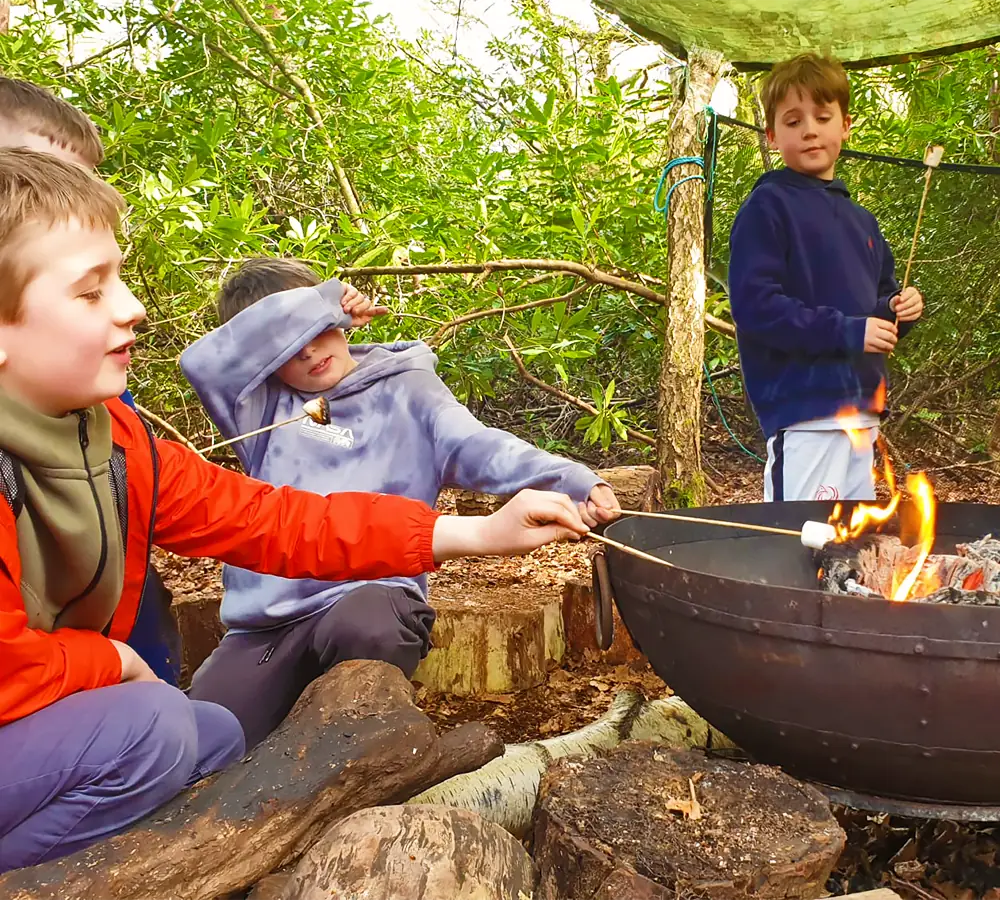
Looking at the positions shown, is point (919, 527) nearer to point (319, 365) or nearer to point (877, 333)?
point (877, 333)

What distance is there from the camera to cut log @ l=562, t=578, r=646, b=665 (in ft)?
9.22

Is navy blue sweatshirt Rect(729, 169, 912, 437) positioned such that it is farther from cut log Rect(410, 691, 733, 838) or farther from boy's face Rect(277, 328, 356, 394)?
boy's face Rect(277, 328, 356, 394)

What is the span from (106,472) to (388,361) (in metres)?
0.91

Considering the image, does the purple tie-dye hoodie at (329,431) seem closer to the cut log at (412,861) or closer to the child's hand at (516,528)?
the child's hand at (516,528)

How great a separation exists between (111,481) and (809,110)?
7.22 feet

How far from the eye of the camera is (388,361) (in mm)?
2148

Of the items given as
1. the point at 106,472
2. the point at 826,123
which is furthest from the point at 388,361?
the point at 826,123

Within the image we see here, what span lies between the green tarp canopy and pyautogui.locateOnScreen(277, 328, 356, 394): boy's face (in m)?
1.41

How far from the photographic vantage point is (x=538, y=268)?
133 inches

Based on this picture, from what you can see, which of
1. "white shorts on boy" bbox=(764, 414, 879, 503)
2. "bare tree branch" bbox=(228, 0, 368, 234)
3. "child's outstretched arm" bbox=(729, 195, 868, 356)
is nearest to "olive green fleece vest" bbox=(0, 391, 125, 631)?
"child's outstretched arm" bbox=(729, 195, 868, 356)

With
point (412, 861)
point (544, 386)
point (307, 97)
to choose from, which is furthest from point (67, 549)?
point (307, 97)

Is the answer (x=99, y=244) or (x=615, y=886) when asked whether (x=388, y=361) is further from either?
(x=615, y=886)

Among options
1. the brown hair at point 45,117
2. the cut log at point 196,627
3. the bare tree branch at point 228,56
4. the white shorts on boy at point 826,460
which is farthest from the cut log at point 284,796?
the bare tree branch at point 228,56

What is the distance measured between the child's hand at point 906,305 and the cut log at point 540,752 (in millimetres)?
1315
